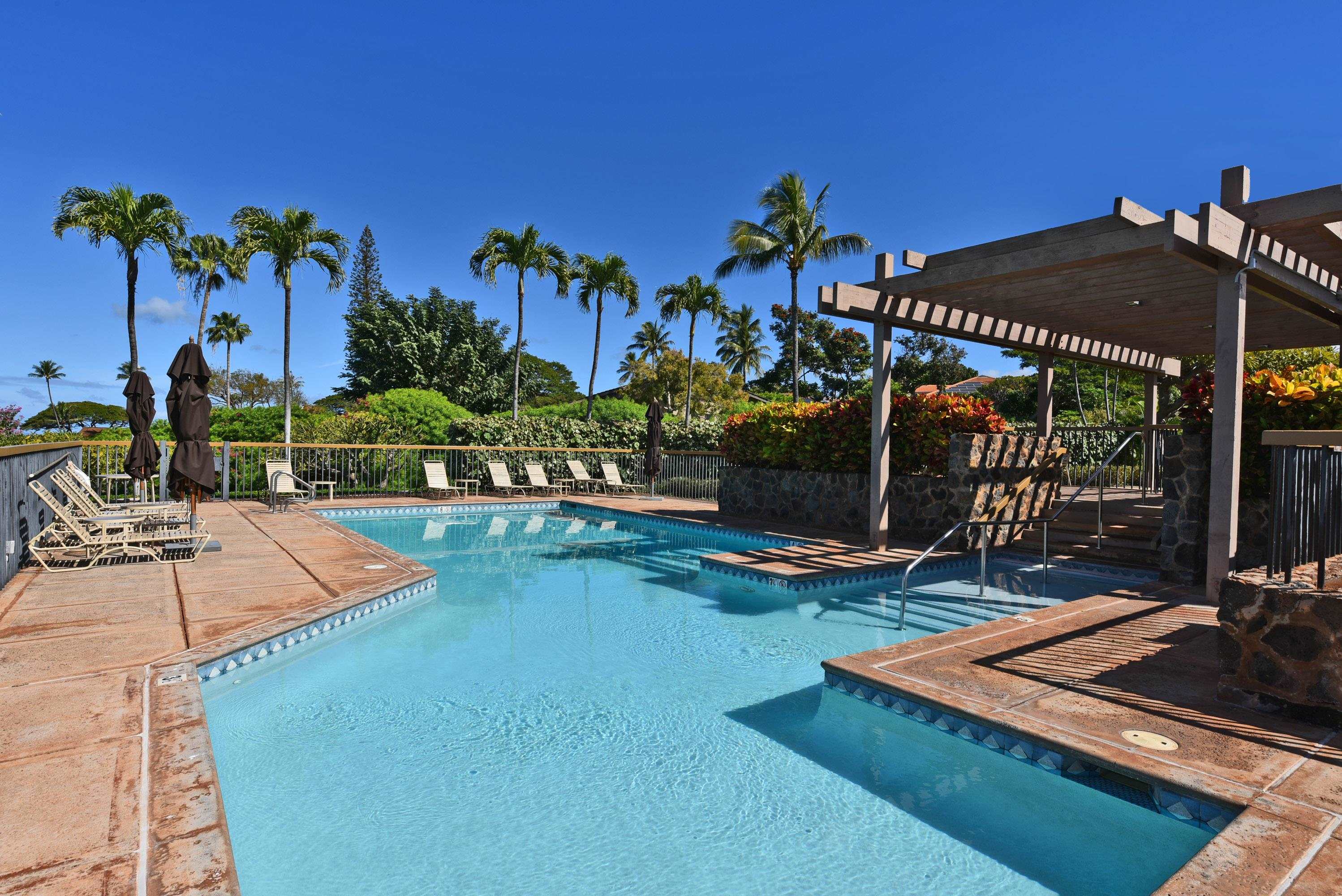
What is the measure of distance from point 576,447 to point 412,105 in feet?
38.0

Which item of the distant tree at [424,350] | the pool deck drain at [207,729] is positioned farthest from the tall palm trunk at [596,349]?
the pool deck drain at [207,729]

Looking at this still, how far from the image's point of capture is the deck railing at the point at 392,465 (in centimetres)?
1268

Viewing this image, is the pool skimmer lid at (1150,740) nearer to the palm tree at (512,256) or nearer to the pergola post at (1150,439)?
the pergola post at (1150,439)

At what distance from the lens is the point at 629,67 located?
1695 centimetres

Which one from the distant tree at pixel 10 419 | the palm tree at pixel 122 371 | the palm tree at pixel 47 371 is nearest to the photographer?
the distant tree at pixel 10 419

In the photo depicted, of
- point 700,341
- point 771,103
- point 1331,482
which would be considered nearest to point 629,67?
point 771,103

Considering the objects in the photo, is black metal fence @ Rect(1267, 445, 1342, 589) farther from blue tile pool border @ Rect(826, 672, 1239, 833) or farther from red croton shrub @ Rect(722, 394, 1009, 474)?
red croton shrub @ Rect(722, 394, 1009, 474)

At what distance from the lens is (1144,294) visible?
24.1ft

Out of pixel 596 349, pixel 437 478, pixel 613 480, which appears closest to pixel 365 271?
pixel 596 349

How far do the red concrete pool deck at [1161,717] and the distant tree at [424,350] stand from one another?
3050 cm

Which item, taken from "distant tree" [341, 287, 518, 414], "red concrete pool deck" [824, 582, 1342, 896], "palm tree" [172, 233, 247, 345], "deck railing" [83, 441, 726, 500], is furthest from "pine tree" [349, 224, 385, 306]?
"red concrete pool deck" [824, 582, 1342, 896]

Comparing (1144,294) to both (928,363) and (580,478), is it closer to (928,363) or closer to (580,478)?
(580,478)

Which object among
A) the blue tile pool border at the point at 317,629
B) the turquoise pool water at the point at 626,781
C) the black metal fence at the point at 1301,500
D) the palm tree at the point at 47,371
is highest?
the palm tree at the point at 47,371

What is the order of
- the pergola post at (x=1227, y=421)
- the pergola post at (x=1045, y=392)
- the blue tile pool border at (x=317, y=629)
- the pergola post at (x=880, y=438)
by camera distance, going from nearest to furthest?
the blue tile pool border at (x=317, y=629), the pergola post at (x=1227, y=421), the pergola post at (x=880, y=438), the pergola post at (x=1045, y=392)
